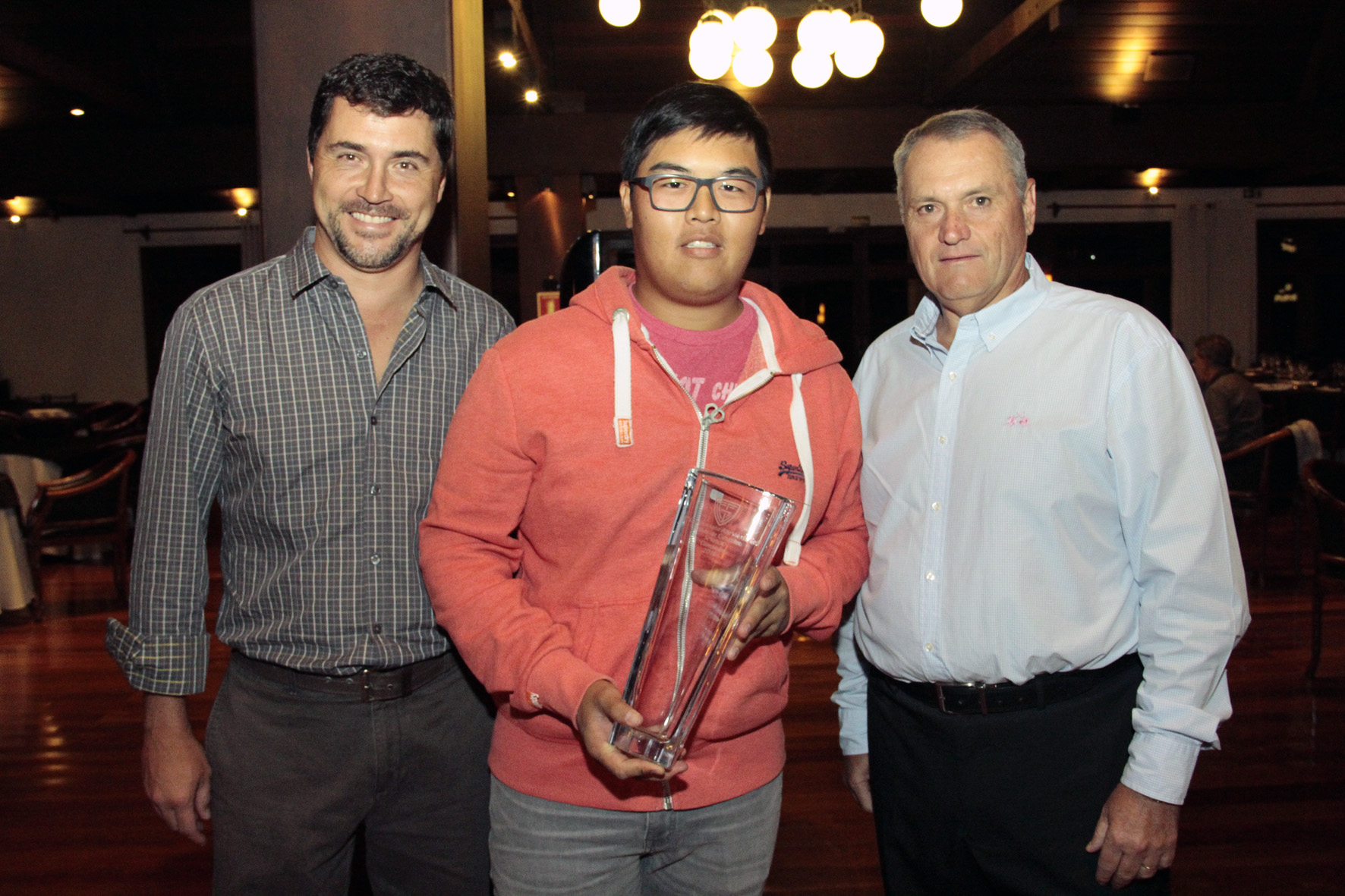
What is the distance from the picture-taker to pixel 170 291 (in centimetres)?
1338

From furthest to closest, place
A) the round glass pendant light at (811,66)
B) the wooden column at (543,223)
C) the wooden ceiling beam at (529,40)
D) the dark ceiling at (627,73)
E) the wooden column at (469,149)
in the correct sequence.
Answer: the wooden column at (543,223) → the dark ceiling at (627,73) → the wooden ceiling beam at (529,40) → the round glass pendant light at (811,66) → the wooden column at (469,149)

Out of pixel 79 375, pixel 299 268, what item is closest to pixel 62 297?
pixel 79 375

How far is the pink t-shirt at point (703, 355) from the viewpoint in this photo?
1.48 metres

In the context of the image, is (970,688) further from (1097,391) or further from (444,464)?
(444,464)

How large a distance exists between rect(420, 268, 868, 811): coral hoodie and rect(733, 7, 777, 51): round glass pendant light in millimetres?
4304

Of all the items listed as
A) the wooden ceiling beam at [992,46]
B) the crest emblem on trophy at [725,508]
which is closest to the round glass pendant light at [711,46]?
the wooden ceiling beam at [992,46]

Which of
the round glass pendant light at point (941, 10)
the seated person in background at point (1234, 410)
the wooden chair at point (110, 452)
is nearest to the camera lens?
the round glass pendant light at point (941, 10)

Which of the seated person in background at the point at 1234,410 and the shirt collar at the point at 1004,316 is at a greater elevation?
the shirt collar at the point at 1004,316

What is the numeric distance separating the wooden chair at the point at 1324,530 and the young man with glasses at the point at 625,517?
3.88 metres

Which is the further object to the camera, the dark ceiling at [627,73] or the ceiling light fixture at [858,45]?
the dark ceiling at [627,73]

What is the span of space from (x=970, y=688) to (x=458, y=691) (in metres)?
0.87

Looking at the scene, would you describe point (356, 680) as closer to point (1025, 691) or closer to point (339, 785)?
point (339, 785)

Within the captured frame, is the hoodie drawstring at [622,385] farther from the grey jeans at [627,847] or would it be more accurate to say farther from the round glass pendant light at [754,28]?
the round glass pendant light at [754,28]

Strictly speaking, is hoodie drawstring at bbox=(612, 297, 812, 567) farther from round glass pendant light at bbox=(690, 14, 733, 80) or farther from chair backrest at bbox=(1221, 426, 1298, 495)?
chair backrest at bbox=(1221, 426, 1298, 495)
